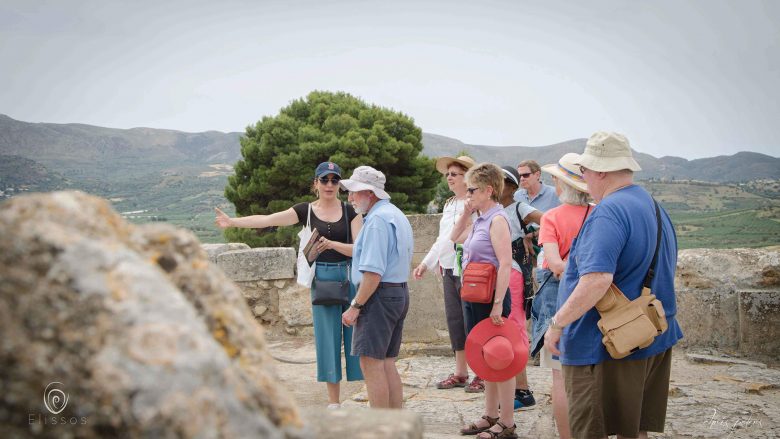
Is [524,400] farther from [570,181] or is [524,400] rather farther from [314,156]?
[314,156]

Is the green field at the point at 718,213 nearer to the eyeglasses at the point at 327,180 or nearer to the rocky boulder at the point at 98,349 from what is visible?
the eyeglasses at the point at 327,180

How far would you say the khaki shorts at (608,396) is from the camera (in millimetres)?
3008

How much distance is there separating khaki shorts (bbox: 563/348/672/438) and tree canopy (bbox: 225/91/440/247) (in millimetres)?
16595

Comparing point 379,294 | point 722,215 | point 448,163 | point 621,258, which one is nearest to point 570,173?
point 621,258

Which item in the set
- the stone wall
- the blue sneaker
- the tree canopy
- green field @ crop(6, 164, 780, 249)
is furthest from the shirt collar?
the tree canopy

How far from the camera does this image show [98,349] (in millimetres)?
1036

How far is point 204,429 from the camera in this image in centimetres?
102

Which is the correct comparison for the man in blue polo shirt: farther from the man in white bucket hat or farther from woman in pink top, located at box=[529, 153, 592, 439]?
the man in white bucket hat

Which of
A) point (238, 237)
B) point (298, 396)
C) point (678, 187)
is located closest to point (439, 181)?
point (238, 237)

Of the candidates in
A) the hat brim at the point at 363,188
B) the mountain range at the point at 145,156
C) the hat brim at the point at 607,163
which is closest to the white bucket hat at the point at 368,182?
the hat brim at the point at 363,188

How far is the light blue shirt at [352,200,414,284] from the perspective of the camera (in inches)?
162

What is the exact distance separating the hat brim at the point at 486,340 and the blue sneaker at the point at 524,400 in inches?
35.5

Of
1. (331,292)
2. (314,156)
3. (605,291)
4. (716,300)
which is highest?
(314,156)

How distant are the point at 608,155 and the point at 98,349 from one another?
8.74ft
